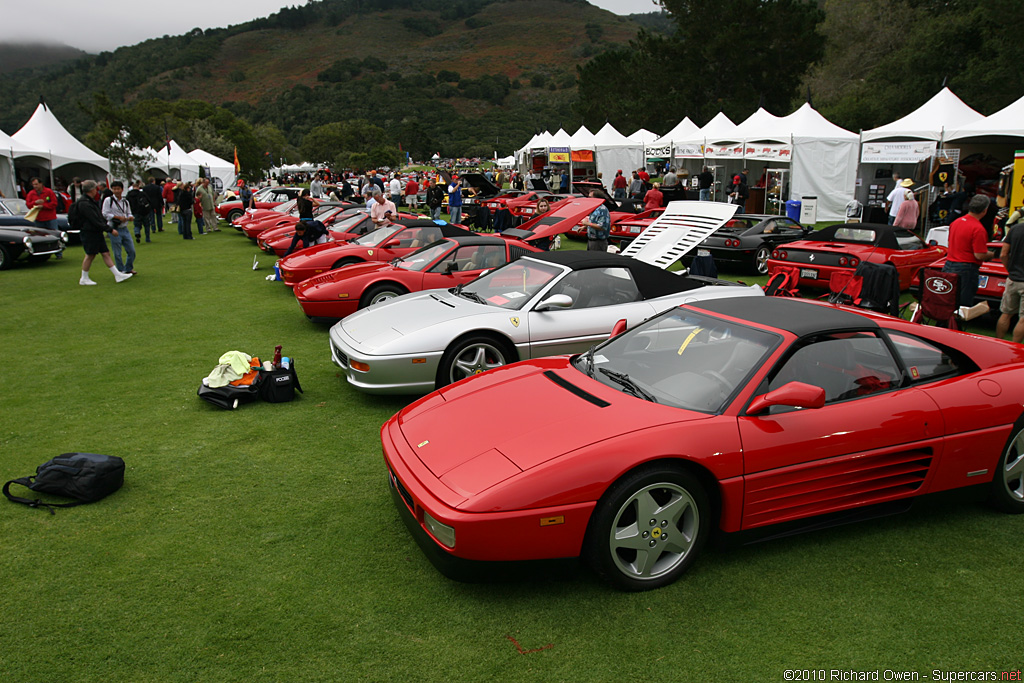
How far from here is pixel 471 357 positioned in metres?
5.83

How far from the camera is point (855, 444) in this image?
3412 millimetres

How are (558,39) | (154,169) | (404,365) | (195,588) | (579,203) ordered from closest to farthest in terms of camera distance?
1. (195,588)
2. (404,365)
3. (579,203)
4. (154,169)
5. (558,39)

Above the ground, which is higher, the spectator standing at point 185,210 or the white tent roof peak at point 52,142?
the white tent roof peak at point 52,142

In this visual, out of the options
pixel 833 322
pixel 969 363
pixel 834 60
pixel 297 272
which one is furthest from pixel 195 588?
pixel 834 60

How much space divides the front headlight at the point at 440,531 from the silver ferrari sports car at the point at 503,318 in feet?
8.69

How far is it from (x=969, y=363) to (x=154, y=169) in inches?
1494

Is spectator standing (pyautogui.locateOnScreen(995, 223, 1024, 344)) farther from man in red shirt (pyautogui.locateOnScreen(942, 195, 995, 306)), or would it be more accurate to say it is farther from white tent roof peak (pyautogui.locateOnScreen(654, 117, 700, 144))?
Answer: white tent roof peak (pyautogui.locateOnScreen(654, 117, 700, 144))

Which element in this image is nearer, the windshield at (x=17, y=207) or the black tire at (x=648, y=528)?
the black tire at (x=648, y=528)

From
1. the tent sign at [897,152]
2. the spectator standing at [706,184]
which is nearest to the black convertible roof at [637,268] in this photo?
the tent sign at [897,152]

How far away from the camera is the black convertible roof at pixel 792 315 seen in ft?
12.0

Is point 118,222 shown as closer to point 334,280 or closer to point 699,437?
point 334,280

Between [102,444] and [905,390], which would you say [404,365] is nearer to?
[102,444]

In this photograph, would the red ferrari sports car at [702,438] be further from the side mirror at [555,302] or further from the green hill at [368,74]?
the green hill at [368,74]

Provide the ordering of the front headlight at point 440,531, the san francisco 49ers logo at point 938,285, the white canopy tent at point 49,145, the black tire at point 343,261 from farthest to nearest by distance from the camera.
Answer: the white canopy tent at point 49,145, the black tire at point 343,261, the san francisco 49ers logo at point 938,285, the front headlight at point 440,531
